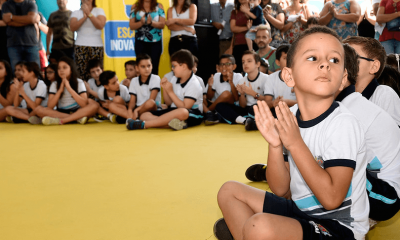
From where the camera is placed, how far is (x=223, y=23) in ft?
17.9

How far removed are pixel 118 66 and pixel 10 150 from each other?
3.17 metres

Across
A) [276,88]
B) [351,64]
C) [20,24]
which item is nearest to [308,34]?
[351,64]

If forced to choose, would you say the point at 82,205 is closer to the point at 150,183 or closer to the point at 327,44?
the point at 150,183

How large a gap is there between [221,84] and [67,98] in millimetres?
2026

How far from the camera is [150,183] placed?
1.87 metres

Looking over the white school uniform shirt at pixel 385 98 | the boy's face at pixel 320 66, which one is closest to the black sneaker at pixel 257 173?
the white school uniform shirt at pixel 385 98

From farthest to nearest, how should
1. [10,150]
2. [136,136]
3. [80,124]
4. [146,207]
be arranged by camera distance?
1. [80,124]
2. [136,136]
3. [10,150]
4. [146,207]

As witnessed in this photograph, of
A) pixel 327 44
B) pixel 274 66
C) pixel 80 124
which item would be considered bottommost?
pixel 80 124

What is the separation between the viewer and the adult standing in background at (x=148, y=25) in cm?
441

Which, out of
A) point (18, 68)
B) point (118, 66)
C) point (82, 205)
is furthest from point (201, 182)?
point (118, 66)

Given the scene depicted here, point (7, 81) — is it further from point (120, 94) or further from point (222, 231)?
→ point (222, 231)

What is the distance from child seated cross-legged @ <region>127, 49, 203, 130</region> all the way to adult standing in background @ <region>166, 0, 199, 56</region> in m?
0.69

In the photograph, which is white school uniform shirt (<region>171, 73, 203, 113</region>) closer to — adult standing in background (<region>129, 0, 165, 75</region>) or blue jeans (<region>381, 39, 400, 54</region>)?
adult standing in background (<region>129, 0, 165, 75</region>)

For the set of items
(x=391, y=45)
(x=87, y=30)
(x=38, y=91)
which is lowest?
(x=38, y=91)
